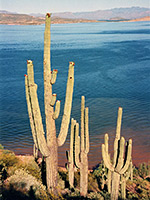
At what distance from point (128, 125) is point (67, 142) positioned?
5.83 m

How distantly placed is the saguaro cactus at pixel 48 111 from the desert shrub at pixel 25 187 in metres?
0.65

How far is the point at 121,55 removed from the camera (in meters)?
52.5

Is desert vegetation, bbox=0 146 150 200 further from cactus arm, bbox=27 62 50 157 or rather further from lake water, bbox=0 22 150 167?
lake water, bbox=0 22 150 167

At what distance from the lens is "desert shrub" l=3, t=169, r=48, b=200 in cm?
857

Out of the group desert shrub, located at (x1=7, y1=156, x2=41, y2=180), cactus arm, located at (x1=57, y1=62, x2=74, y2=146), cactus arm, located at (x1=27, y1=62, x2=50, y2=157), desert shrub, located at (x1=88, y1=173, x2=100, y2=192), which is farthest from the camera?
desert shrub, located at (x1=88, y1=173, x2=100, y2=192)

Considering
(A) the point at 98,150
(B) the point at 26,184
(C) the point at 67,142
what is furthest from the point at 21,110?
(B) the point at 26,184

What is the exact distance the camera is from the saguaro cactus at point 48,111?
801 centimetres

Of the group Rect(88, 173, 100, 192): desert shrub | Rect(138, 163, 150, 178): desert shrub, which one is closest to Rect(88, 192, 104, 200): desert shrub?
Rect(88, 173, 100, 192): desert shrub

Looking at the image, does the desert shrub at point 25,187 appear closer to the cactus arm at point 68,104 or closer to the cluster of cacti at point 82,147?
the cluster of cacti at point 82,147

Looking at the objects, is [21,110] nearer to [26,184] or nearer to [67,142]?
[67,142]

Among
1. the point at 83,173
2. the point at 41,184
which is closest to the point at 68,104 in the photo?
the point at 83,173

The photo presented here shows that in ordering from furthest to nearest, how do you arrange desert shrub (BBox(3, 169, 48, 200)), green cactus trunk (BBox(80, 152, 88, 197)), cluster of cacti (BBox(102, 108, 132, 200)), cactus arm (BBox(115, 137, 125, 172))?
green cactus trunk (BBox(80, 152, 88, 197))
cluster of cacti (BBox(102, 108, 132, 200))
cactus arm (BBox(115, 137, 125, 172))
desert shrub (BBox(3, 169, 48, 200))

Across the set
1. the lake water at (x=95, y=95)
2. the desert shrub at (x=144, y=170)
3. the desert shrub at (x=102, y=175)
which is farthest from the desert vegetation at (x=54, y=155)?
the lake water at (x=95, y=95)

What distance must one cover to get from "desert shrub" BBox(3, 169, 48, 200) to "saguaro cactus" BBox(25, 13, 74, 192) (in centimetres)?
65
